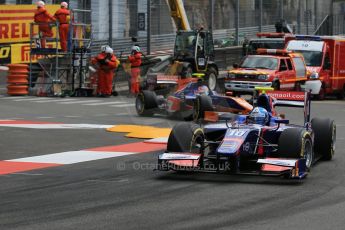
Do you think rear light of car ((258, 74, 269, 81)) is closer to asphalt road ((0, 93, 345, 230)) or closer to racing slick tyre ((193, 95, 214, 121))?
racing slick tyre ((193, 95, 214, 121))

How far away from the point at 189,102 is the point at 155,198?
10748 millimetres

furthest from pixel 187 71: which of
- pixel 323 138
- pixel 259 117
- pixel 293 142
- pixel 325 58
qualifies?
pixel 293 142

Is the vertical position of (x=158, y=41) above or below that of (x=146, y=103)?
above

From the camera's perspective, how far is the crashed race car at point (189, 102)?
18438 mm

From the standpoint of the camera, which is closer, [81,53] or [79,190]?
[79,190]

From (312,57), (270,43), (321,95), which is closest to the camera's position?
(321,95)

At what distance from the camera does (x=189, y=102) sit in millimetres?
20094

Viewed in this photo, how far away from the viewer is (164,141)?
50.5 feet

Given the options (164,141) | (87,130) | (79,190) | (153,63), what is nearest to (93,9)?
(153,63)

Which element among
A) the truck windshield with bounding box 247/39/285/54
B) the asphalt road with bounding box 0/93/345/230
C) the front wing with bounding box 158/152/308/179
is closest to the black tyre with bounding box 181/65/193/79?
the truck windshield with bounding box 247/39/285/54

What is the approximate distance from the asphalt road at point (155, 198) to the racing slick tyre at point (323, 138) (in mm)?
194

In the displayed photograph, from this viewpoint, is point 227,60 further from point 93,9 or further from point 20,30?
point 20,30

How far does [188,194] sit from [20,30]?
22.7 metres

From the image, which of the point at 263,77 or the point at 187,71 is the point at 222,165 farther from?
the point at 187,71
